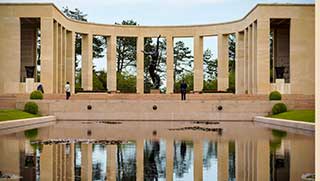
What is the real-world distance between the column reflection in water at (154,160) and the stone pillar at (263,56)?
2598cm

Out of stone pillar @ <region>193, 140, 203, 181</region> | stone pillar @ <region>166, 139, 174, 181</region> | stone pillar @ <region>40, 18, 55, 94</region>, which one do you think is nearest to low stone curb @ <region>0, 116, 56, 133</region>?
stone pillar @ <region>166, 139, 174, 181</region>

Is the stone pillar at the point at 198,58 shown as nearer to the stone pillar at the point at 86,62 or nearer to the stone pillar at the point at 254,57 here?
the stone pillar at the point at 254,57

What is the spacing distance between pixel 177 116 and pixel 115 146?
1613 centimetres

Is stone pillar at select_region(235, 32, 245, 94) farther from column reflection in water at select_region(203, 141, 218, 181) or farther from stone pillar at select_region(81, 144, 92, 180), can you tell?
stone pillar at select_region(81, 144, 92, 180)

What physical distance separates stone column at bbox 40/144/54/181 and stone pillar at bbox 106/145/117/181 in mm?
901

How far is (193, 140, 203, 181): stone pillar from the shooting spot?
820 centimetres

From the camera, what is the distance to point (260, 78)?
1548 inches

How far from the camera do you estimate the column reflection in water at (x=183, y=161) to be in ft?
26.4

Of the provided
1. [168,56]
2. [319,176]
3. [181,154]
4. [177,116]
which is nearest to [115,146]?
[181,154]

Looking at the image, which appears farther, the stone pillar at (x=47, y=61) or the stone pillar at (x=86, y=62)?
the stone pillar at (x=86, y=62)

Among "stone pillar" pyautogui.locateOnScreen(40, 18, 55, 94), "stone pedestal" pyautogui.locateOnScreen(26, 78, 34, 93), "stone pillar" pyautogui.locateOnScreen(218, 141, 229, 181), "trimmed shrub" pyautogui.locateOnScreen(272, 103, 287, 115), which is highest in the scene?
"stone pillar" pyautogui.locateOnScreen(40, 18, 55, 94)

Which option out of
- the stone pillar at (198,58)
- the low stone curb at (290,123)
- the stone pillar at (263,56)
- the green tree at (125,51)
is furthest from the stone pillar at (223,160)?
the green tree at (125,51)

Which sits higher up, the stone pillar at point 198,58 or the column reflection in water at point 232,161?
the stone pillar at point 198,58

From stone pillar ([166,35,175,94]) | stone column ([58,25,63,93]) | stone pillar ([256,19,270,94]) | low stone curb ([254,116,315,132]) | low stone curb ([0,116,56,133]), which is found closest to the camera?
low stone curb ([254,116,315,132])
